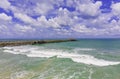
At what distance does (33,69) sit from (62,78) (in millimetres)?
3883

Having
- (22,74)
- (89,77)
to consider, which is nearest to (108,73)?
(89,77)

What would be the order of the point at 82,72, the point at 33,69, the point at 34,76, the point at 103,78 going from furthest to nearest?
the point at 33,69 < the point at 82,72 < the point at 34,76 < the point at 103,78

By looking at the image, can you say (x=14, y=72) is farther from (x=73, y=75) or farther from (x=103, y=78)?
(x=103, y=78)

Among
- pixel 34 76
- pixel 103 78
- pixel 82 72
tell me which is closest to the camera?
pixel 103 78

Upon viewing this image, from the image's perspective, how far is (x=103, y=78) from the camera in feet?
37.2

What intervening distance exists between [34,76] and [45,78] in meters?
1.11

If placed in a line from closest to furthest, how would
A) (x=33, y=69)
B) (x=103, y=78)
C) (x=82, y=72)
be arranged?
1. (x=103, y=78)
2. (x=82, y=72)
3. (x=33, y=69)

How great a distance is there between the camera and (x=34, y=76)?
40.3ft

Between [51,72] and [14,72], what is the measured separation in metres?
3.22

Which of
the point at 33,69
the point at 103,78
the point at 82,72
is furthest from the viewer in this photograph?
the point at 33,69

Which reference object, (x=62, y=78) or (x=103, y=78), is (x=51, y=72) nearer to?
(x=62, y=78)

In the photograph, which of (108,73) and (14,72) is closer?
(108,73)

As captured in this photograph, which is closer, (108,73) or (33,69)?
(108,73)

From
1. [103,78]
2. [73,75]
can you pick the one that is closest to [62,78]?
[73,75]
